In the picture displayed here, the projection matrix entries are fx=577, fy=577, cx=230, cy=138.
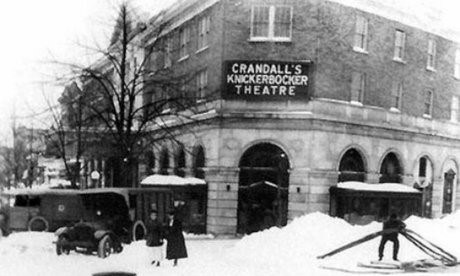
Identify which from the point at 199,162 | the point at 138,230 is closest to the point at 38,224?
the point at 138,230

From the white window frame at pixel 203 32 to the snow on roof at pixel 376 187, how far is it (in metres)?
8.58

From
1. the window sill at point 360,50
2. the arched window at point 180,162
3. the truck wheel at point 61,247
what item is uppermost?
the window sill at point 360,50

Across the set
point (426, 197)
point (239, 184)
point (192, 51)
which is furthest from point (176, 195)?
point (426, 197)

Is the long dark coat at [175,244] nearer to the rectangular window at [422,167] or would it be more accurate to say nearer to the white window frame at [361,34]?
the white window frame at [361,34]

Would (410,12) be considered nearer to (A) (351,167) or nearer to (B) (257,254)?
(A) (351,167)

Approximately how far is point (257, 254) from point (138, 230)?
15.6 feet

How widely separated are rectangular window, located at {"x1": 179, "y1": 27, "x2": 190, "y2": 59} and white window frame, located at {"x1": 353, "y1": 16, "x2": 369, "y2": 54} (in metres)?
7.96

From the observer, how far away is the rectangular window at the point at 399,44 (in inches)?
1061

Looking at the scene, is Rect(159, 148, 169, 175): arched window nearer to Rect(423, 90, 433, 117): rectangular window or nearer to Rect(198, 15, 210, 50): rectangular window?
Rect(198, 15, 210, 50): rectangular window

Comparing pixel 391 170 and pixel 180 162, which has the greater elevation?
pixel 391 170

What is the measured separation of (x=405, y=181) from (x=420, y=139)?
7.77 ft

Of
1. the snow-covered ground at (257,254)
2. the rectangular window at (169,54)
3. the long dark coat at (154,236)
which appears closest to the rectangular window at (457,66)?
the snow-covered ground at (257,254)

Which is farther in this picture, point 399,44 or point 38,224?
point 399,44

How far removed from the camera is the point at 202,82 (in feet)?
86.4
